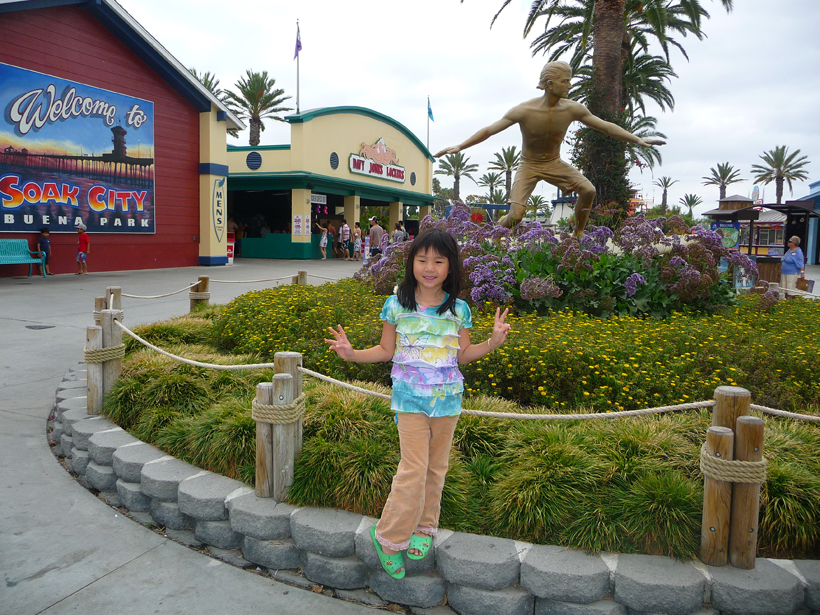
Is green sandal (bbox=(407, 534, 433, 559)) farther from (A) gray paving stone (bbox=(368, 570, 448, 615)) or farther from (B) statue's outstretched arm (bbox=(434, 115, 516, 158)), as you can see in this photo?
(B) statue's outstretched arm (bbox=(434, 115, 516, 158))

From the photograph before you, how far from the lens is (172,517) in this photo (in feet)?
11.1

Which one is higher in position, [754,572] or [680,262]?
[680,262]

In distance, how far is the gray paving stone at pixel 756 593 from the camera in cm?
253

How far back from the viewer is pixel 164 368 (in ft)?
15.4

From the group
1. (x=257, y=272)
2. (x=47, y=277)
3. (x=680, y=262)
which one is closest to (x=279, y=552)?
(x=680, y=262)

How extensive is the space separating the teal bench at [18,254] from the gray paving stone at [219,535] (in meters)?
12.9

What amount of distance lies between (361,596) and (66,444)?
8.58 ft

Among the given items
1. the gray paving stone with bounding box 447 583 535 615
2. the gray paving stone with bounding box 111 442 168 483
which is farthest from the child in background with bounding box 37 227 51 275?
the gray paving stone with bounding box 447 583 535 615

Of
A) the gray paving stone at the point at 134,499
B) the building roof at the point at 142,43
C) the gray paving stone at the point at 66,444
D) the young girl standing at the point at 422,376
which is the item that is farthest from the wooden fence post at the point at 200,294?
the building roof at the point at 142,43

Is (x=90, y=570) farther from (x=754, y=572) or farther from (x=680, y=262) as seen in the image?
(x=680, y=262)

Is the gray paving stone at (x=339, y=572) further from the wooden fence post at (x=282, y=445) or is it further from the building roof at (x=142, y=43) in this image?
the building roof at (x=142, y=43)

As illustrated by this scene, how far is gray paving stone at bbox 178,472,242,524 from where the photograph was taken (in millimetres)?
3211

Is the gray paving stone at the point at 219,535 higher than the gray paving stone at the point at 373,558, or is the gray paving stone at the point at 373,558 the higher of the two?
the gray paving stone at the point at 373,558

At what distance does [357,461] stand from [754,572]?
72.9 inches
